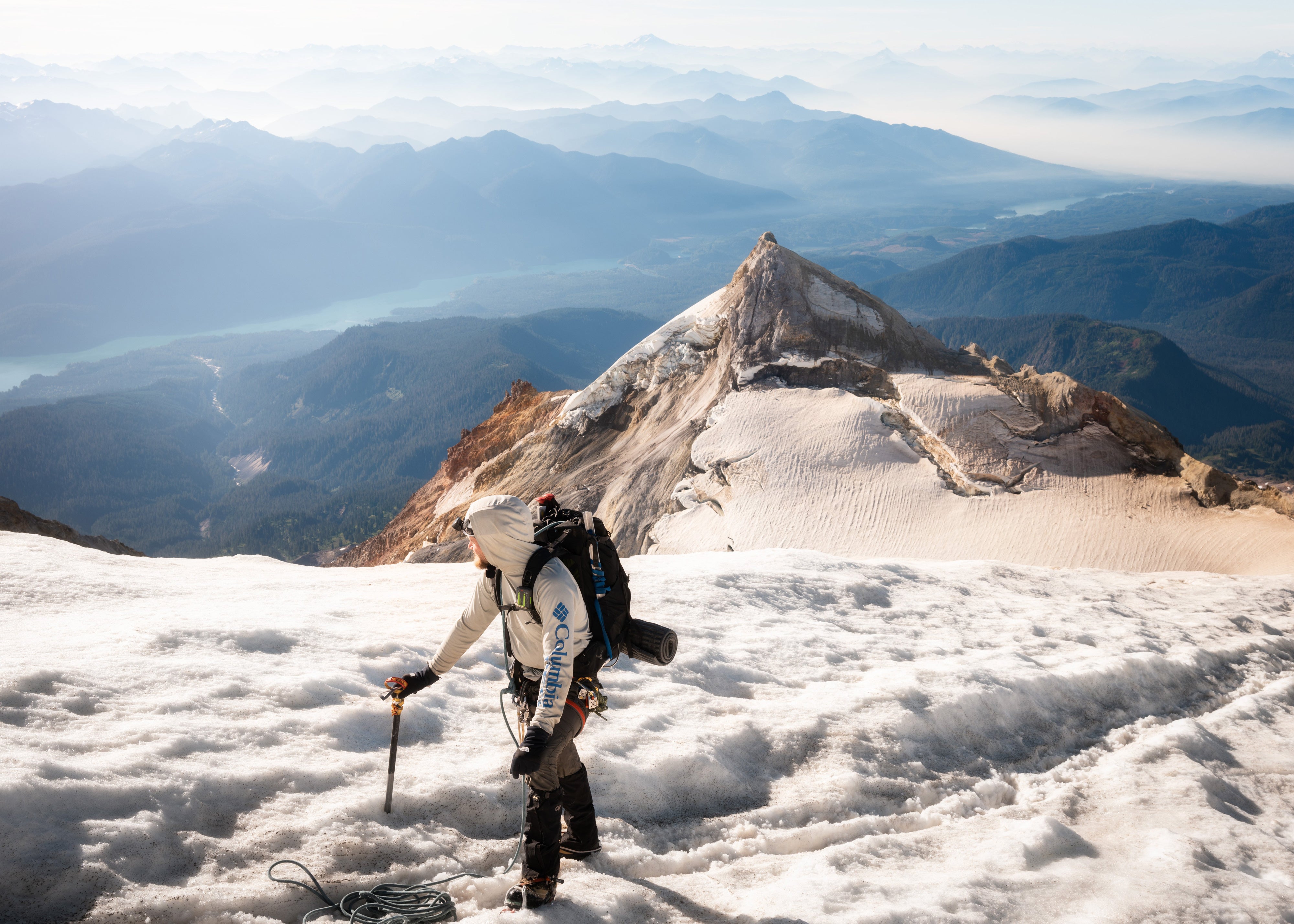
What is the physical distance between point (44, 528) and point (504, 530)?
708 inches

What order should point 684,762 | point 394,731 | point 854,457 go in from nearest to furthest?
point 394,731 < point 684,762 < point 854,457

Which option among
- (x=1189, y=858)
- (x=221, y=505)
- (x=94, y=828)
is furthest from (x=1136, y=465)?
(x=221, y=505)

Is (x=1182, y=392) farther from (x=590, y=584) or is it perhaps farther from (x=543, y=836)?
(x=543, y=836)

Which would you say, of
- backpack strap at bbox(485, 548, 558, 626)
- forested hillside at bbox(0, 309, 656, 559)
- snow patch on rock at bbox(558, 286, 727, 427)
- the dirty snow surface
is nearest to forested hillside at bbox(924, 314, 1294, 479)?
forested hillside at bbox(0, 309, 656, 559)

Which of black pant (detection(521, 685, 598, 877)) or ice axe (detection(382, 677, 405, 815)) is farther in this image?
ice axe (detection(382, 677, 405, 815))

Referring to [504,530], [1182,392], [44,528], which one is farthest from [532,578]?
[1182,392]

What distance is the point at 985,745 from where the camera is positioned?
281 inches

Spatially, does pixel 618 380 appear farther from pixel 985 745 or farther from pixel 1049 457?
pixel 985 745

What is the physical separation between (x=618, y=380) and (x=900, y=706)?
1981cm

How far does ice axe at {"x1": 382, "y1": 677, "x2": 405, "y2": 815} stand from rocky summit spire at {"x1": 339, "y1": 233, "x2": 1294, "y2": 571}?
493 inches

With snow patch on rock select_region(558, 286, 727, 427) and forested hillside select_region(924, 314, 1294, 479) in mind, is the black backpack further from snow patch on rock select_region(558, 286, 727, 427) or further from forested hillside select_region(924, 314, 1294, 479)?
forested hillside select_region(924, 314, 1294, 479)

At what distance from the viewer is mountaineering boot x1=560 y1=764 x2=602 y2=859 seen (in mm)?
5059

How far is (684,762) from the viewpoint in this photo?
6.19 m

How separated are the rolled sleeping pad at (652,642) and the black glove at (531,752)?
1003 millimetres
